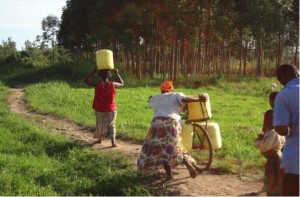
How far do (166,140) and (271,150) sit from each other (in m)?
1.55

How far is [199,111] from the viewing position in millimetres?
6250

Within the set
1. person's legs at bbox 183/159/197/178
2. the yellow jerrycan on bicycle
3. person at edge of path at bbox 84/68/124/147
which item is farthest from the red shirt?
person's legs at bbox 183/159/197/178

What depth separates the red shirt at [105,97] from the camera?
26.6ft

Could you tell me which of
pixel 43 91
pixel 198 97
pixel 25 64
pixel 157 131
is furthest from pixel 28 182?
pixel 25 64

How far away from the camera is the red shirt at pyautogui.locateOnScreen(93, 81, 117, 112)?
8.09m

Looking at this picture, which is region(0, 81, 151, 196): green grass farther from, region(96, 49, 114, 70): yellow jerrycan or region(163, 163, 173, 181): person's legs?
region(96, 49, 114, 70): yellow jerrycan

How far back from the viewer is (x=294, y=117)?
3.68m

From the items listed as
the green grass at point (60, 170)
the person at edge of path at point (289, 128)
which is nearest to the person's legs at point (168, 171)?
the green grass at point (60, 170)

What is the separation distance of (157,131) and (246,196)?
145 centimetres

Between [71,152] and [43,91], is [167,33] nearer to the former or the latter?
[43,91]

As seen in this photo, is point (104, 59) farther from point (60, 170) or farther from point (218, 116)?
point (218, 116)

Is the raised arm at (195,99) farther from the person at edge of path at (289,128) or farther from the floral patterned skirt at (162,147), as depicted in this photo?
the person at edge of path at (289,128)

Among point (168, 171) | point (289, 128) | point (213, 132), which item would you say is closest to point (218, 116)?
point (213, 132)

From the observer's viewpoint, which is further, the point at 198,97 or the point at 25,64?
the point at 25,64
